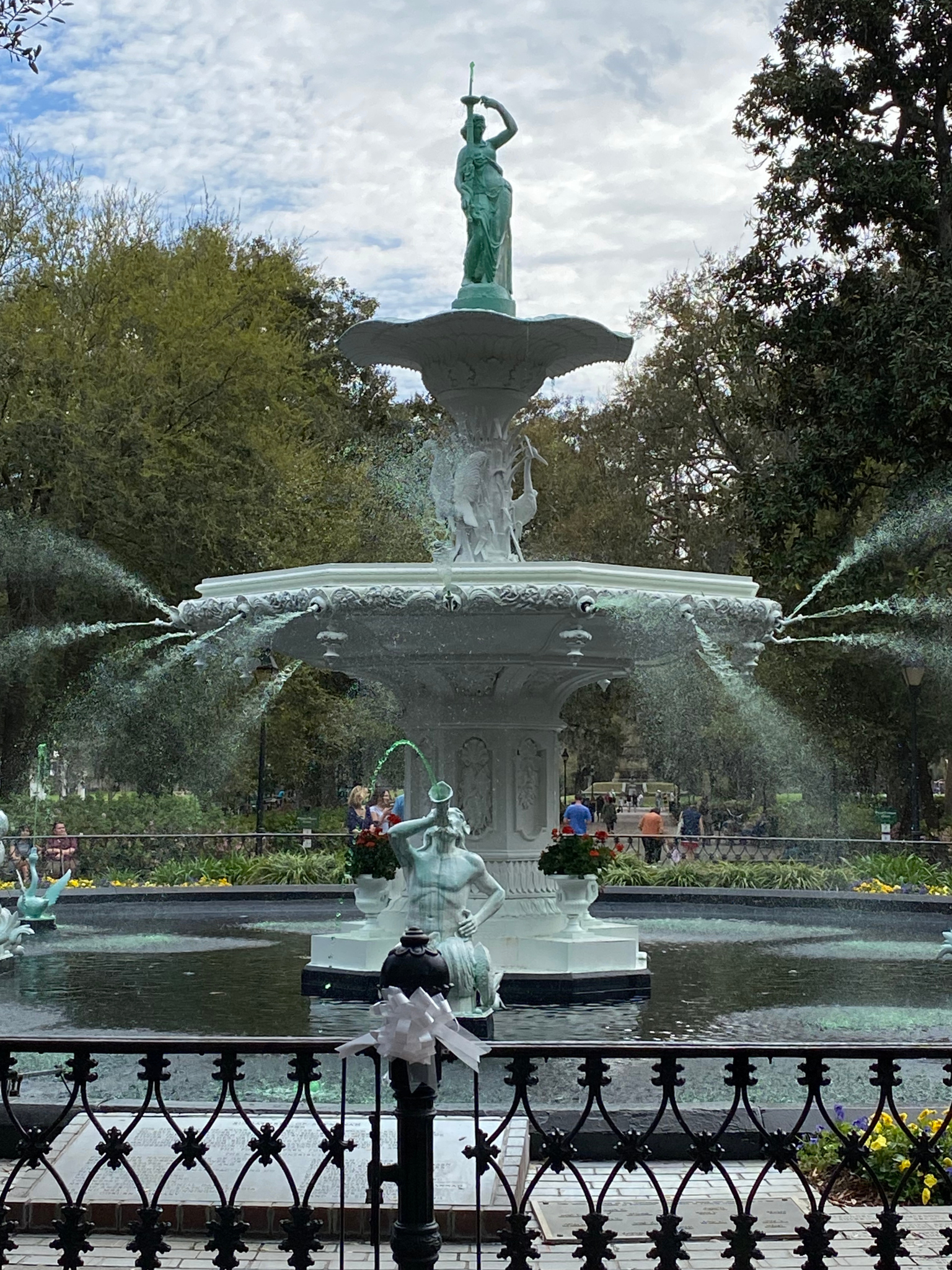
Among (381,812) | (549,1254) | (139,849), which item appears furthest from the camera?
(139,849)

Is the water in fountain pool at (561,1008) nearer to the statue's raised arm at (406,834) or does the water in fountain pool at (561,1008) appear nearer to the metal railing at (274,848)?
the statue's raised arm at (406,834)

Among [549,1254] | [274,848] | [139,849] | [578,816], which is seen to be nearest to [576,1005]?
[549,1254]

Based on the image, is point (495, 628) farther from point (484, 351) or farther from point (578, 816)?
point (578, 816)

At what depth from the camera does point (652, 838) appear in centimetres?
2436

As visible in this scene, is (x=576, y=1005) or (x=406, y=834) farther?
(x=576, y=1005)

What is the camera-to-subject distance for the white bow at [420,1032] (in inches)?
159

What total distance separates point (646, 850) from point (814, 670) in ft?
27.1

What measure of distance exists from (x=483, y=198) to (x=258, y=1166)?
8367mm

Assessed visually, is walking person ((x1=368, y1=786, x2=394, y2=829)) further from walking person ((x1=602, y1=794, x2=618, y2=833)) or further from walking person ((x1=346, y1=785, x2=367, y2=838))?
walking person ((x1=602, y1=794, x2=618, y2=833))

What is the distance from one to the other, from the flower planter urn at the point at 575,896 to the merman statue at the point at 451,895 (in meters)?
1.98

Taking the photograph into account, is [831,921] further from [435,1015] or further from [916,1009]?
[435,1015]

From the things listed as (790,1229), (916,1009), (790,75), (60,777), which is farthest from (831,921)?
(60,777)

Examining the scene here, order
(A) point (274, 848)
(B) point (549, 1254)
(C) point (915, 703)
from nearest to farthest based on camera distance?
(B) point (549, 1254) < (C) point (915, 703) < (A) point (274, 848)

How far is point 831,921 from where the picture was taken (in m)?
16.8
